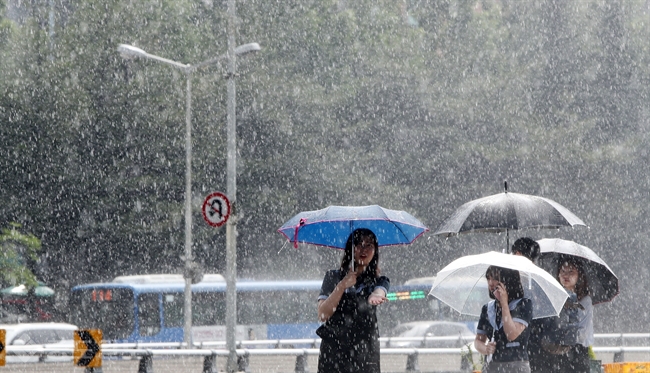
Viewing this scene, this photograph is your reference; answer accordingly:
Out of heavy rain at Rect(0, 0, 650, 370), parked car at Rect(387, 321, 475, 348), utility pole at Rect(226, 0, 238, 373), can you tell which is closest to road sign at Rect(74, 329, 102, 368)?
utility pole at Rect(226, 0, 238, 373)

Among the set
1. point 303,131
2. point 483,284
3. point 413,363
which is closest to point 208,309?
point 303,131

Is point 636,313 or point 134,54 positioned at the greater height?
point 134,54

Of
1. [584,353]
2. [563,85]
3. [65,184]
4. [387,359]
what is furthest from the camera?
[563,85]

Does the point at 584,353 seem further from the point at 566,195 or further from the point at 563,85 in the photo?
the point at 563,85

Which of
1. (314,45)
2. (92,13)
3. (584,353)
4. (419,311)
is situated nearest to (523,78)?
(314,45)

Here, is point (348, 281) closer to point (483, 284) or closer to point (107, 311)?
point (483, 284)

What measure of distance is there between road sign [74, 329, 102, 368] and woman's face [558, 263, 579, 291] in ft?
17.1

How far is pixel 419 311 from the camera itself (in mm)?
40906

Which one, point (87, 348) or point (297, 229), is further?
point (87, 348)

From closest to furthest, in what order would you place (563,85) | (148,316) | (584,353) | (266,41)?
(584,353), (148,316), (266,41), (563,85)

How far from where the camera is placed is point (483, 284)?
7430 millimetres

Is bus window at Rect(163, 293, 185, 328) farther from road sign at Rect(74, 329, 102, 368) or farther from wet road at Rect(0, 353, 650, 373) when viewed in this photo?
road sign at Rect(74, 329, 102, 368)

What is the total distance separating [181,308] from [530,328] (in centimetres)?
2875

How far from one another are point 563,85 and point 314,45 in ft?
35.1
